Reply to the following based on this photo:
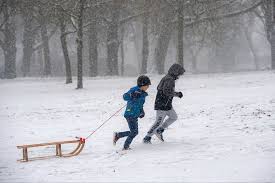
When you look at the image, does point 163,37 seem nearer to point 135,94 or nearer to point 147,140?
point 147,140

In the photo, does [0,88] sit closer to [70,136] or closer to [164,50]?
[164,50]

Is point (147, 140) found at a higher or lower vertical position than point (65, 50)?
lower

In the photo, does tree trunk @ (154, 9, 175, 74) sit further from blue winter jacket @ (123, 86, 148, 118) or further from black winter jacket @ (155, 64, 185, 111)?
blue winter jacket @ (123, 86, 148, 118)

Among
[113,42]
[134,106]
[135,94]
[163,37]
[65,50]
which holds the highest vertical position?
[163,37]

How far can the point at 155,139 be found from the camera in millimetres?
11664

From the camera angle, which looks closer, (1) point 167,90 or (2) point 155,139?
(1) point 167,90

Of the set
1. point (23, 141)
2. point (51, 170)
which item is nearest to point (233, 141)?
point (51, 170)

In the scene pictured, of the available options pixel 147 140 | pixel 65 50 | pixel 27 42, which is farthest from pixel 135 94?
pixel 27 42

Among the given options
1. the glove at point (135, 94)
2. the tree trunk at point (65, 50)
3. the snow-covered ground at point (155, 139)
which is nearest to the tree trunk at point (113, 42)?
the tree trunk at point (65, 50)

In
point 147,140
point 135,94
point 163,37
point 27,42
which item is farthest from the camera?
point 27,42

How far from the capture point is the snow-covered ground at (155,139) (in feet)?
27.6

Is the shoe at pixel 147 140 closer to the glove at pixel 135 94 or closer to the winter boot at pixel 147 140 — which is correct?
the winter boot at pixel 147 140

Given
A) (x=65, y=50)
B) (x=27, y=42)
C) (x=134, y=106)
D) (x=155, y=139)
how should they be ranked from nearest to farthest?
(x=134, y=106), (x=155, y=139), (x=65, y=50), (x=27, y=42)

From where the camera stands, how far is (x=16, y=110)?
63.1ft
